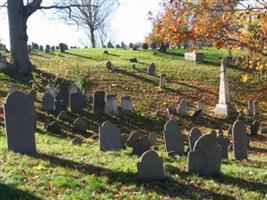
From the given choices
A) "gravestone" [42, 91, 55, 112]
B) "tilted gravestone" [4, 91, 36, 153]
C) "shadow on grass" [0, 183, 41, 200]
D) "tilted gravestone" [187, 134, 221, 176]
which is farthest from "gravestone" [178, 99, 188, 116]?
"shadow on grass" [0, 183, 41, 200]

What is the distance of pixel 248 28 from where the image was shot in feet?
48.3

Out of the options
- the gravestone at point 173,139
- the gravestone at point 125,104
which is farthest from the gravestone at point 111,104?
the gravestone at point 173,139

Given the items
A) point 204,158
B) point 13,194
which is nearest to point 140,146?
point 204,158

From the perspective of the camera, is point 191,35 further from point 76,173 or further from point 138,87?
point 138,87

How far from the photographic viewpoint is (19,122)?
9805 mm

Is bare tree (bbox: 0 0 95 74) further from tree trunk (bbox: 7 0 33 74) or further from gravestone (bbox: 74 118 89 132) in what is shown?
gravestone (bbox: 74 118 89 132)

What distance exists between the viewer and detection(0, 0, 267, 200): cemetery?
830cm

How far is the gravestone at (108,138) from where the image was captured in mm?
11133

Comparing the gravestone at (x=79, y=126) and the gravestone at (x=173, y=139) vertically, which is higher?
the gravestone at (x=173, y=139)

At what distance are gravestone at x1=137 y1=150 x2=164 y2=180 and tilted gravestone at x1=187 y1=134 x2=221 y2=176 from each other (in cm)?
69

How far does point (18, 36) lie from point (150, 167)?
611 inches

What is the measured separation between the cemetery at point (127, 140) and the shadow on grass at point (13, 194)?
0.6 inches

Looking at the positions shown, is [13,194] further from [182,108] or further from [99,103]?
[182,108]

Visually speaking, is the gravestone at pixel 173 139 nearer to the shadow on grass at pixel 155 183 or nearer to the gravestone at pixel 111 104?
the shadow on grass at pixel 155 183
